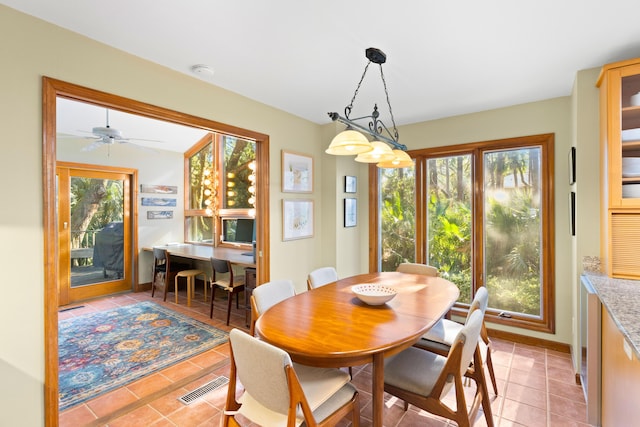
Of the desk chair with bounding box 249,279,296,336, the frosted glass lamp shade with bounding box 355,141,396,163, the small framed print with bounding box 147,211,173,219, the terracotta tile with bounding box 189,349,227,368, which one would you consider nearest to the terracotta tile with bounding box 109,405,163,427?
the terracotta tile with bounding box 189,349,227,368

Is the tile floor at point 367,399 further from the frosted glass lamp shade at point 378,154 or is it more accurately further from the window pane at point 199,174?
the window pane at point 199,174

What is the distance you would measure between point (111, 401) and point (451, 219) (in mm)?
3822

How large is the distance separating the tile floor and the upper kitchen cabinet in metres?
1.05

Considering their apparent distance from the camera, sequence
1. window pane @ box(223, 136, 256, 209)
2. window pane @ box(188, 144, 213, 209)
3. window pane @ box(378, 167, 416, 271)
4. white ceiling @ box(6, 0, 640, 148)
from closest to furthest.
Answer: white ceiling @ box(6, 0, 640, 148)
window pane @ box(378, 167, 416, 271)
window pane @ box(223, 136, 256, 209)
window pane @ box(188, 144, 213, 209)

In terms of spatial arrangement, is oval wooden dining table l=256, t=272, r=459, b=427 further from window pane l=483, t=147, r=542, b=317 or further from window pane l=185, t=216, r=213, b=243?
window pane l=185, t=216, r=213, b=243

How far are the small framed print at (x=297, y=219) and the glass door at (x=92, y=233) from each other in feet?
11.3

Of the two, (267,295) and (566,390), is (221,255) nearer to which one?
(267,295)

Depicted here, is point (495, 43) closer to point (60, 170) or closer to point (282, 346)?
point (282, 346)

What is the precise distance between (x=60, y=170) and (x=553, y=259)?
21.6 ft

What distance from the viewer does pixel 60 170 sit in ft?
14.8

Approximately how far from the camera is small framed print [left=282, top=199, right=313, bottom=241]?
138 inches

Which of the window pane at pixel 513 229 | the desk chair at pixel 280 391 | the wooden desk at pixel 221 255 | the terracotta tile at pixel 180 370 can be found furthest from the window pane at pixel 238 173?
the desk chair at pixel 280 391

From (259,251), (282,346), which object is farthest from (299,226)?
(282,346)

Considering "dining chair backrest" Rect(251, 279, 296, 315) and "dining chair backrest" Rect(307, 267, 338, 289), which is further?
"dining chair backrest" Rect(307, 267, 338, 289)
